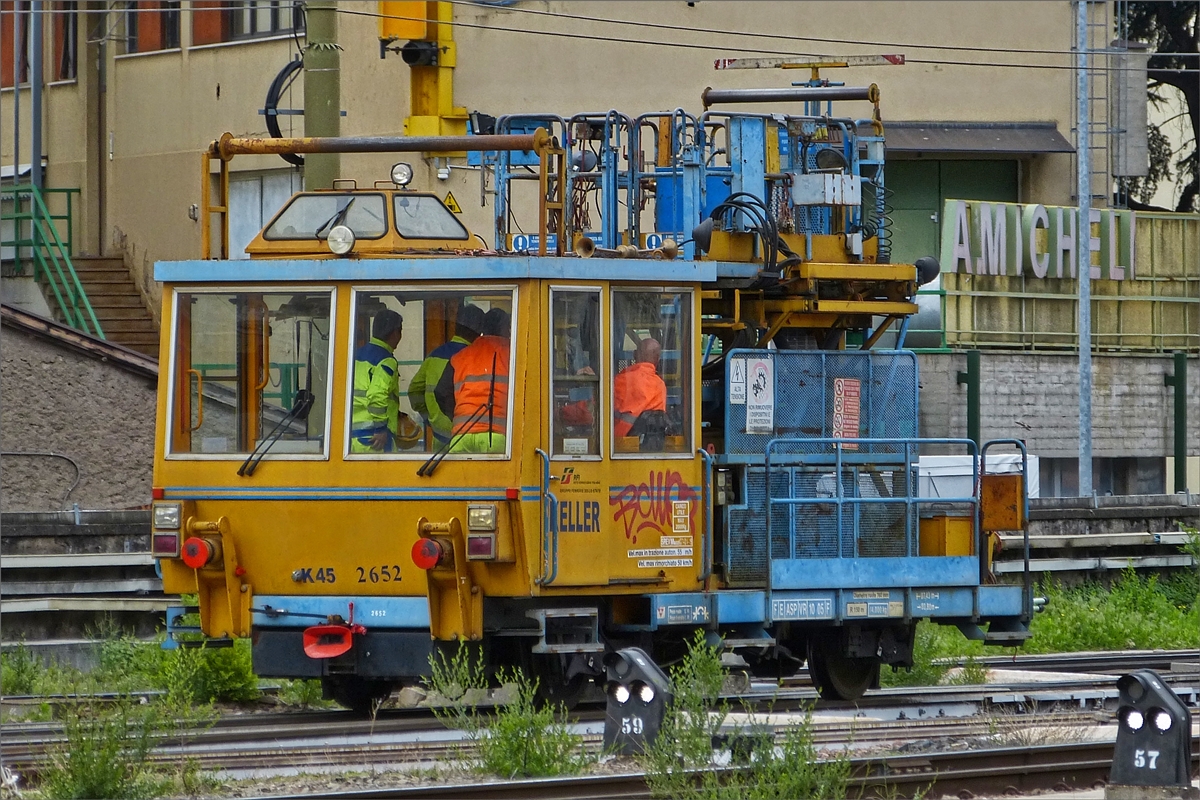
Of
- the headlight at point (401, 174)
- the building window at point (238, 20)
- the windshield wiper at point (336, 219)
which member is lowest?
the windshield wiper at point (336, 219)

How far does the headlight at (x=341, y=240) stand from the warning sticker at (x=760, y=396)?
2604 mm

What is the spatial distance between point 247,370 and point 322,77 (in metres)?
3.74

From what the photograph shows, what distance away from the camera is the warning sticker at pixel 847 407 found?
1230 cm

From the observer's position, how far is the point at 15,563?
1452cm

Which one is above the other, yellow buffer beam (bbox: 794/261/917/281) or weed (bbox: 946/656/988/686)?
yellow buffer beam (bbox: 794/261/917/281)

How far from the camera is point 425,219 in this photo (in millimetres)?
11367

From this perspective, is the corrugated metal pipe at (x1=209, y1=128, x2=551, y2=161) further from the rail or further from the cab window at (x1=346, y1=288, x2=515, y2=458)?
the rail

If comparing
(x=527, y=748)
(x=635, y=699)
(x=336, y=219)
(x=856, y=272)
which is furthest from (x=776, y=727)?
(x=336, y=219)

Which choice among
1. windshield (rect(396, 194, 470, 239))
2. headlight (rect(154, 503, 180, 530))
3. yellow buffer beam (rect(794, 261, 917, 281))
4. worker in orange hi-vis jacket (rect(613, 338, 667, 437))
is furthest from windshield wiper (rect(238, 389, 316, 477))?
yellow buffer beam (rect(794, 261, 917, 281))

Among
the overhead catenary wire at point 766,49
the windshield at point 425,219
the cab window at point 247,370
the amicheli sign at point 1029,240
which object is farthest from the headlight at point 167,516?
the amicheli sign at point 1029,240

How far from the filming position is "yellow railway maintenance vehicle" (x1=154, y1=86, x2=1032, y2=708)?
1055cm

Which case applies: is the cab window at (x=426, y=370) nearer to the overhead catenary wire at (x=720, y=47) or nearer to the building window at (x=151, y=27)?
the overhead catenary wire at (x=720, y=47)

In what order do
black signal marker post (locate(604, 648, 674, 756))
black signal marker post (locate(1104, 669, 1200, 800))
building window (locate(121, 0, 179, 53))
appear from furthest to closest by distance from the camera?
building window (locate(121, 0, 179, 53)) < black signal marker post (locate(604, 648, 674, 756)) < black signal marker post (locate(1104, 669, 1200, 800))

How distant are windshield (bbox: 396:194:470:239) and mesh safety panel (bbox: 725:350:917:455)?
6.12 ft
